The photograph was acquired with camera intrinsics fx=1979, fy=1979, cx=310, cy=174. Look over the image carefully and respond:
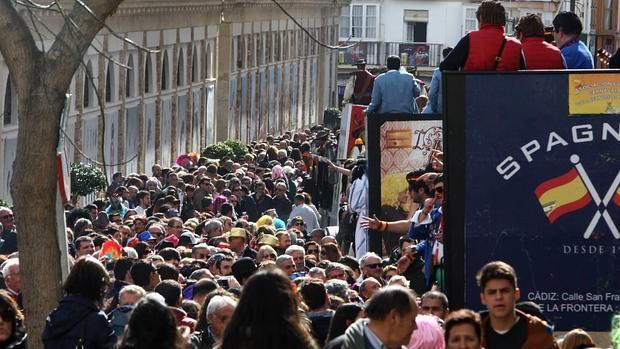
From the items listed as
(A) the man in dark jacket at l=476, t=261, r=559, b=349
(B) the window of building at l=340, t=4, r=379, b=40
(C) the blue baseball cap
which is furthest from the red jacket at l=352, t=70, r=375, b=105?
(B) the window of building at l=340, t=4, r=379, b=40

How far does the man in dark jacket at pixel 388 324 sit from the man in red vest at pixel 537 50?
13.2ft

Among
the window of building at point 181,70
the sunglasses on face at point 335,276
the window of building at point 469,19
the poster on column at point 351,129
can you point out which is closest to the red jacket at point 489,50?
the sunglasses on face at point 335,276

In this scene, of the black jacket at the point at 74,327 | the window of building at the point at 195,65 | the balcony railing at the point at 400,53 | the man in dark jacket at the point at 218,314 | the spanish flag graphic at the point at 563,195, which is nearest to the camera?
the black jacket at the point at 74,327

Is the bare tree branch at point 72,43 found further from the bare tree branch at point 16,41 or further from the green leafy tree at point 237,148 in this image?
the green leafy tree at point 237,148

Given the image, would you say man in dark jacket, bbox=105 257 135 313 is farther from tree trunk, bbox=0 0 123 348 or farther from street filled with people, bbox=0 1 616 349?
tree trunk, bbox=0 0 123 348

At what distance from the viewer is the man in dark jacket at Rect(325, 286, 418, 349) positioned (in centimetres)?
891

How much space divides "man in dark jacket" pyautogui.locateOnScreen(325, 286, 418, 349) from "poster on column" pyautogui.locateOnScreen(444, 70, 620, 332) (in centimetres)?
230

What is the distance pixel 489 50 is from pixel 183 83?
111ft

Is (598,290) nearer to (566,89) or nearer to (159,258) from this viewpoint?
(566,89)

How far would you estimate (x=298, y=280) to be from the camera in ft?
45.4

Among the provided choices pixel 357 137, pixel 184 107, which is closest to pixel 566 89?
pixel 357 137

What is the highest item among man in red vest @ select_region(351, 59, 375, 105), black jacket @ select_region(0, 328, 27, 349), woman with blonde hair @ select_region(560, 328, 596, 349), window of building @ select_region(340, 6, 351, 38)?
window of building @ select_region(340, 6, 351, 38)

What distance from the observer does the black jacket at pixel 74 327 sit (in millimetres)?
10492

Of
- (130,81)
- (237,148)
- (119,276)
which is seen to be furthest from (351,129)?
(237,148)
